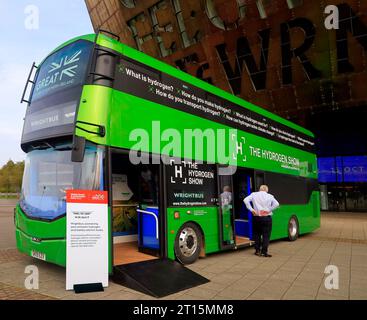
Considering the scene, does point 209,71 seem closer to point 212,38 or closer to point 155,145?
point 212,38

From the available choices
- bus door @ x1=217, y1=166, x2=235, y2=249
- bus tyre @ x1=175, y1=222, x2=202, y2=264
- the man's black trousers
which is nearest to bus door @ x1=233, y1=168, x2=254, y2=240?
the man's black trousers

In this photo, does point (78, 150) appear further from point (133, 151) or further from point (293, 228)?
point (293, 228)

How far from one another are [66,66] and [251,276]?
5117 millimetres

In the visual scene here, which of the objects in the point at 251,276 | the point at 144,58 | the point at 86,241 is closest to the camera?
the point at 86,241

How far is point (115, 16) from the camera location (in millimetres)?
27562

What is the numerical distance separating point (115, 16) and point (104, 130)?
24.8 metres

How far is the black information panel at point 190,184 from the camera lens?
7.00m

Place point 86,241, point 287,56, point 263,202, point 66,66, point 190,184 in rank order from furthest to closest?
point 287,56 < point 263,202 < point 190,184 < point 66,66 < point 86,241

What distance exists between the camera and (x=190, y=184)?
7.46m

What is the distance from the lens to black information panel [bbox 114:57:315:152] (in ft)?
20.6

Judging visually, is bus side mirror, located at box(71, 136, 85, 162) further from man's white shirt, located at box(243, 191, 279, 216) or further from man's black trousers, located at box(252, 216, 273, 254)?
man's black trousers, located at box(252, 216, 273, 254)

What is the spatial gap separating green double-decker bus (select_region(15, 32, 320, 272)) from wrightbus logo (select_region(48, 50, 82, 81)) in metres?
0.02

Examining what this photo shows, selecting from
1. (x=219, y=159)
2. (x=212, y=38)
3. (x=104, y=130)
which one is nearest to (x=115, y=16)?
(x=212, y=38)

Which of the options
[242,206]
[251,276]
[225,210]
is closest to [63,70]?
[225,210]
